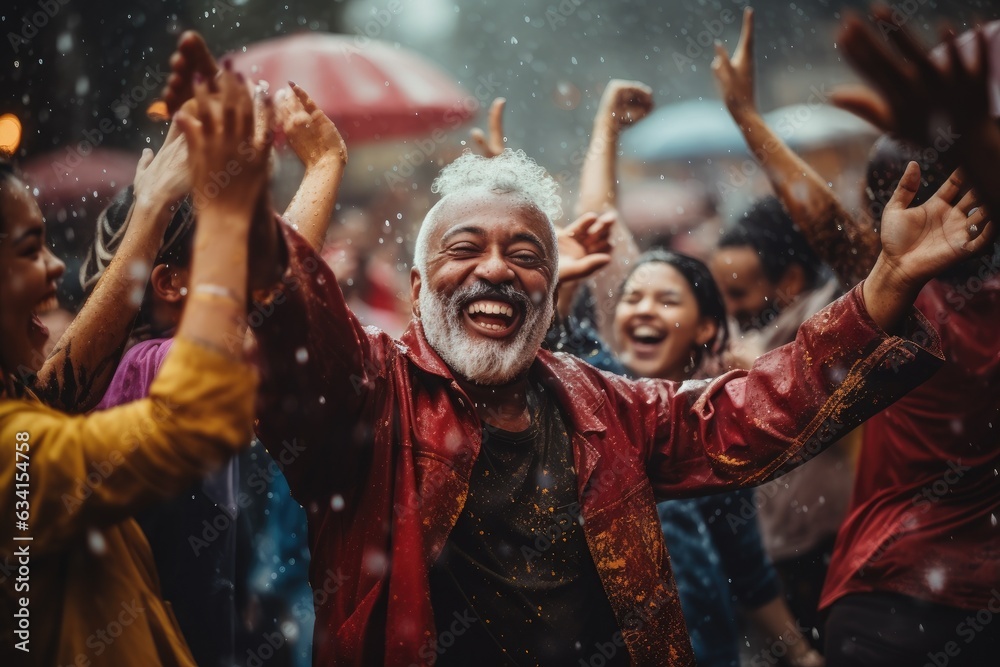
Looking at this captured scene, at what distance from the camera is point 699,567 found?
4.03 m

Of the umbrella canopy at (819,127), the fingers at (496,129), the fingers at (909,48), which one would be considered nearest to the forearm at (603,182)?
the fingers at (496,129)

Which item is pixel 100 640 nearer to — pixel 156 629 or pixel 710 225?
pixel 156 629

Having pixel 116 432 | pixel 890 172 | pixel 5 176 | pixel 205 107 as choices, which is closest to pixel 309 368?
pixel 116 432

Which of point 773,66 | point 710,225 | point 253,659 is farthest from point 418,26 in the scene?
point 253,659

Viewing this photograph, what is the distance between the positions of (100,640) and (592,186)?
331cm

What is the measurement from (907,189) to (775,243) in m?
3.07

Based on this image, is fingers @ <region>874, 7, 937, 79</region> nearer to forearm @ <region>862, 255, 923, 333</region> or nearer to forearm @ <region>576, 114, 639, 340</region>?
forearm @ <region>862, 255, 923, 333</region>

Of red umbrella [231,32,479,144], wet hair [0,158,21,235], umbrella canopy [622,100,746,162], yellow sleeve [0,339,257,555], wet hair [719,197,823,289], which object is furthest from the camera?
umbrella canopy [622,100,746,162]

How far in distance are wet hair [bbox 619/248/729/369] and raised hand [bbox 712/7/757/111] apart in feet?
2.93

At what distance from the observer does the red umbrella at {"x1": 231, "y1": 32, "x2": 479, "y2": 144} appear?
298 inches

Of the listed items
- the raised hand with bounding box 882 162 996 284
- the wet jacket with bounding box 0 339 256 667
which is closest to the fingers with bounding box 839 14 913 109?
the raised hand with bounding box 882 162 996 284

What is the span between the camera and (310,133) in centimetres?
321

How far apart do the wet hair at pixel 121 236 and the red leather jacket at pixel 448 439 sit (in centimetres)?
86

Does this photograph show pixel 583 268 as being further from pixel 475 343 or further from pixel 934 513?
pixel 934 513
